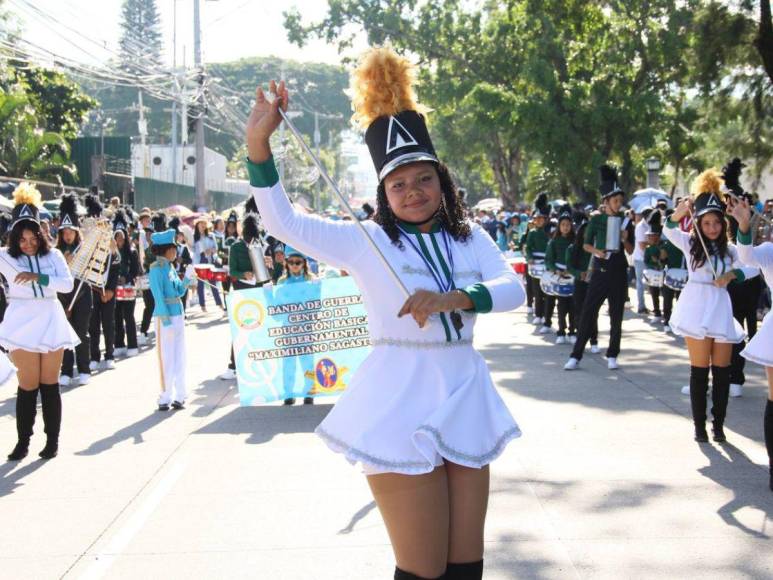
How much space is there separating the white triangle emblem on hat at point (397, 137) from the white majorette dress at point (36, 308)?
4.94 m

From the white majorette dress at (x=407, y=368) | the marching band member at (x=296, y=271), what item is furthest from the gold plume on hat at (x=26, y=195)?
the white majorette dress at (x=407, y=368)

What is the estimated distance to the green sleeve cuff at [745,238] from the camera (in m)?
6.42

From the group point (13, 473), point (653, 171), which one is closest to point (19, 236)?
point (13, 473)

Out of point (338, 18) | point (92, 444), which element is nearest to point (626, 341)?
point (92, 444)

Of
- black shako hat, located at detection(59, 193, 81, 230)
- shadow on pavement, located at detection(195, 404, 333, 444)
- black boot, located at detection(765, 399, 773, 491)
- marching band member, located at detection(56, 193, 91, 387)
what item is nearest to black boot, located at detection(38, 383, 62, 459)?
shadow on pavement, located at detection(195, 404, 333, 444)

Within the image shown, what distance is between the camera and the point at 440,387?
3.52 meters

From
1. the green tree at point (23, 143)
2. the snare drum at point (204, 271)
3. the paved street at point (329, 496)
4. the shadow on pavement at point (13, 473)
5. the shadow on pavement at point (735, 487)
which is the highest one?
the green tree at point (23, 143)

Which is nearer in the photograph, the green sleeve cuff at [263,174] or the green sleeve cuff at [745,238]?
the green sleeve cuff at [263,174]

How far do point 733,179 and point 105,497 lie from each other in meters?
5.41

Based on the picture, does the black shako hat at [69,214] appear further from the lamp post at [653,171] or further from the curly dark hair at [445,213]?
the lamp post at [653,171]

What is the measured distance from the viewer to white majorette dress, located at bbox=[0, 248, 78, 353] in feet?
25.4

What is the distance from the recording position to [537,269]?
17.0 m

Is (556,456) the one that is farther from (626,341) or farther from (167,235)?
(626,341)

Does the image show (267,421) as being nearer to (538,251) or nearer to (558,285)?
(558,285)
